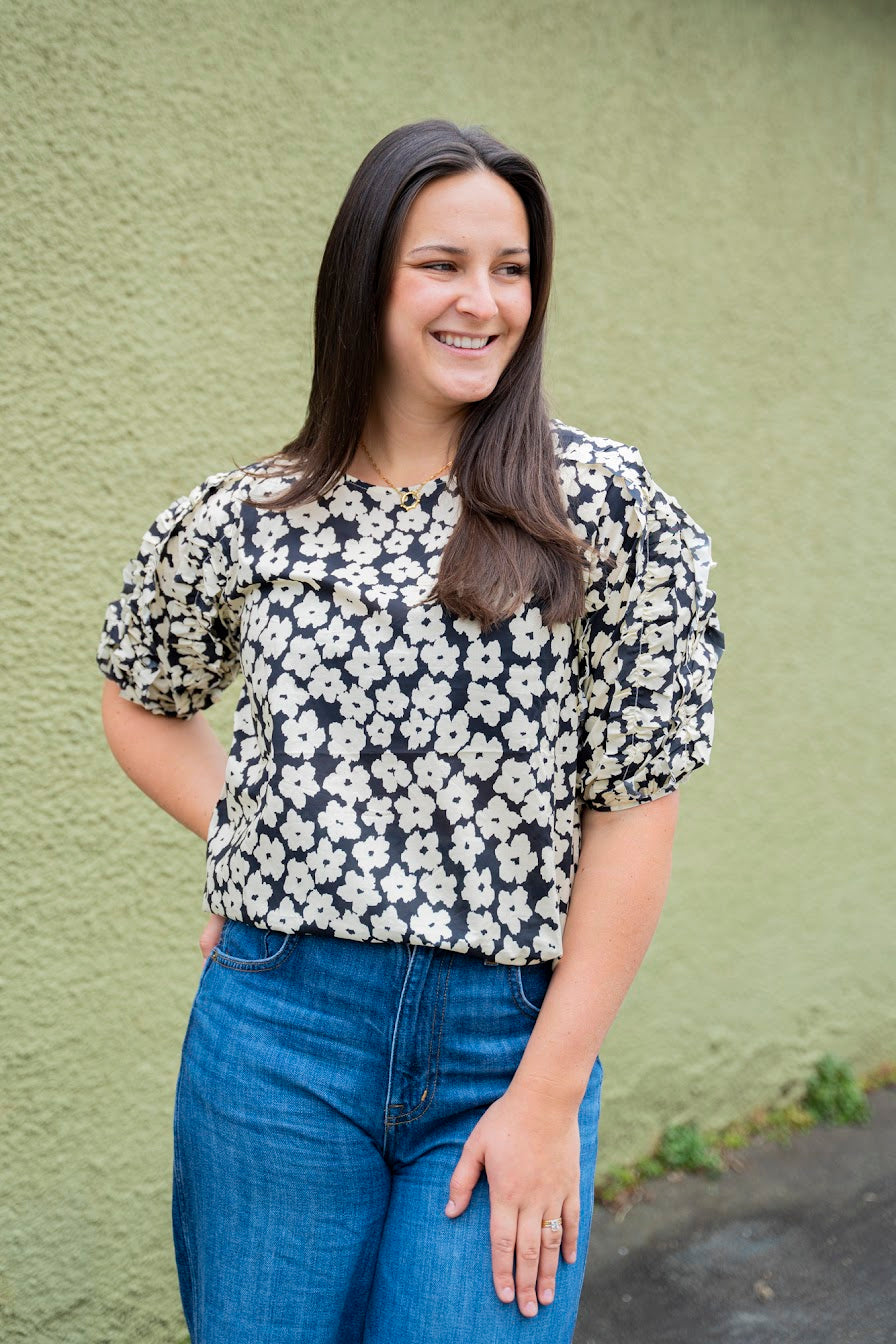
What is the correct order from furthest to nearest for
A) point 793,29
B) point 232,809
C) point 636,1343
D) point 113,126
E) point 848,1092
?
1. point 848,1092
2. point 793,29
3. point 636,1343
4. point 113,126
5. point 232,809

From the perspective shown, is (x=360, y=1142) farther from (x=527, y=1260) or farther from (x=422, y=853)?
(x=422, y=853)

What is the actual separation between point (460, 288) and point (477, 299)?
0.03 meters

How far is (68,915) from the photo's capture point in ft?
8.21

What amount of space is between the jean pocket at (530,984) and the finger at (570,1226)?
225 mm

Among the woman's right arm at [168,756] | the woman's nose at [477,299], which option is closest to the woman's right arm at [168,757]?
the woman's right arm at [168,756]

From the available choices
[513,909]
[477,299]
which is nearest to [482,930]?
[513,909]

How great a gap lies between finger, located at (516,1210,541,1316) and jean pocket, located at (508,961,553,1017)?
0.23 m

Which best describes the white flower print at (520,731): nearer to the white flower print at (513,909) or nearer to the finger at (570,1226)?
the white flower print at (513,909)

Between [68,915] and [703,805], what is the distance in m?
1.71

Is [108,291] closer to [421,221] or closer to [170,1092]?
[421,221]

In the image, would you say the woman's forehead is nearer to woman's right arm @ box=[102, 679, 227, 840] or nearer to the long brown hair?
the long brown hair

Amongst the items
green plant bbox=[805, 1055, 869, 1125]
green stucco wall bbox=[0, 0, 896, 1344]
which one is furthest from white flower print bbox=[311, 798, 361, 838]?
green plant bbox=[805, 1055, 869, 1125]

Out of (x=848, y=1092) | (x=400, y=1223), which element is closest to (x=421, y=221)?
(x=400, y=1223)

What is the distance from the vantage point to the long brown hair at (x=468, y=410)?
1501 millimetres
